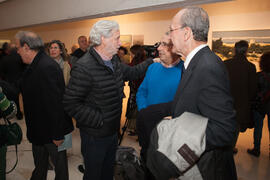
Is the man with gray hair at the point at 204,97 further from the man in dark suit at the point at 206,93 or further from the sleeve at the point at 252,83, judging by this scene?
the sleeve at the point at 252,83

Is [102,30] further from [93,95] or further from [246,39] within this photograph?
[246,39]

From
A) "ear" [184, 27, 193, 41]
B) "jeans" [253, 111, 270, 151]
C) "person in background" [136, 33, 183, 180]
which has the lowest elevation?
"jeans" [253, 111, 270, 151]

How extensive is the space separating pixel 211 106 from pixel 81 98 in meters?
1.06

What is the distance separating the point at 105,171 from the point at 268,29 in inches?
201

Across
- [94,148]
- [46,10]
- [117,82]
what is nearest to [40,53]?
[117,82]

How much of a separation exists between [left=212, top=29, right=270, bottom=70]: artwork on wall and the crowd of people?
4025 mm

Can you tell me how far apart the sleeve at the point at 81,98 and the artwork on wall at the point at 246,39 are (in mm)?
4911

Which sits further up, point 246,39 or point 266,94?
point 246,39

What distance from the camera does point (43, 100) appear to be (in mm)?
1931

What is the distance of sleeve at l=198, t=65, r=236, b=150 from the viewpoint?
0.97m

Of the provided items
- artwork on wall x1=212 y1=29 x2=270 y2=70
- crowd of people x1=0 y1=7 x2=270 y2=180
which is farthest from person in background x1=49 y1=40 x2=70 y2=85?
artwork on wall x1=212 y1=29 x2=270 y2=70

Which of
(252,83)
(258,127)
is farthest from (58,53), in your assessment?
(258,127)

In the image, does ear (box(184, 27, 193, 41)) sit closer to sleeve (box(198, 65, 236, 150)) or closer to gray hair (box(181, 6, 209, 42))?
gray hair (box(181, 6, 209, 42))

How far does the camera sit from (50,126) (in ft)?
6.51
